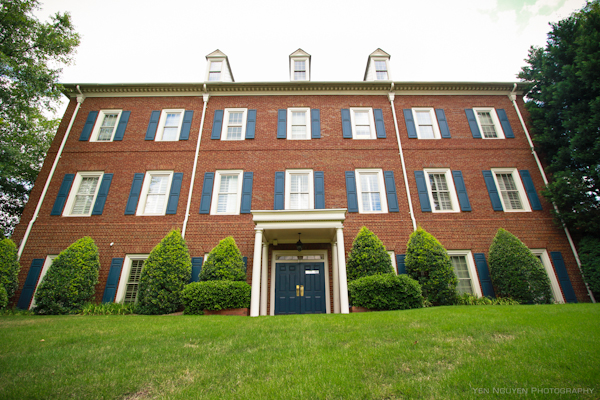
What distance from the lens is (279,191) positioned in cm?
1154

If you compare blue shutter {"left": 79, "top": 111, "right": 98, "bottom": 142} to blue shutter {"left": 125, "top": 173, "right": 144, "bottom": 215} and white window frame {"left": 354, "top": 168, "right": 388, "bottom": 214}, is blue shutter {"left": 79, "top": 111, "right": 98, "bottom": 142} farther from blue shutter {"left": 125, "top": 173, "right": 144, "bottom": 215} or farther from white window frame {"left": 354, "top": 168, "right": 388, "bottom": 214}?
white window frame {"left": 354, "top": 168, "right": 388, "bottom": 214}

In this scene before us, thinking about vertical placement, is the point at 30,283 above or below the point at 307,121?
below

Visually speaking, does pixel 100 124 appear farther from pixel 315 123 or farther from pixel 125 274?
pixel 315 123

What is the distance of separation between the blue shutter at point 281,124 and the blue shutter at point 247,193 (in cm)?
232

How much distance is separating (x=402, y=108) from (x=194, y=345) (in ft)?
42.5

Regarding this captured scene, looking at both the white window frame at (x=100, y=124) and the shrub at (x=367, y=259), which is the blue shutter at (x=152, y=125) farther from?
the shrub at (x=367, y=259)

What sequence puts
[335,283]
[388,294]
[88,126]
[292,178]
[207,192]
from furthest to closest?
[88,126] → [292,178] → [207,192] → [335,283] → [388,294]

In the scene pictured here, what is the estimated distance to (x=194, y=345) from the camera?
467 centimetres

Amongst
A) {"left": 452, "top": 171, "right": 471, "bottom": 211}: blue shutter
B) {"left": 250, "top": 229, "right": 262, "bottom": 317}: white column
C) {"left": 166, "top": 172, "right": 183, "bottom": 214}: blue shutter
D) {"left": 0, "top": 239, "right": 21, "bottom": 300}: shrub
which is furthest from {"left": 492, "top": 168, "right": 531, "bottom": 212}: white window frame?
{"left": 0, "top": 239, "right": 21, "bottom": 300}: shrub

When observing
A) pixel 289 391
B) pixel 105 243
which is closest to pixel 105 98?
pixel 105 243

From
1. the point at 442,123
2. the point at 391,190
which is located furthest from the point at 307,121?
the point at 442,123

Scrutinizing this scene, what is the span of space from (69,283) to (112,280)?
1275 millimetres

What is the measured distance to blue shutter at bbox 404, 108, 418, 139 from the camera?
501 inches

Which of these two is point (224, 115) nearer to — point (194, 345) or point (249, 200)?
point (249, 200)
